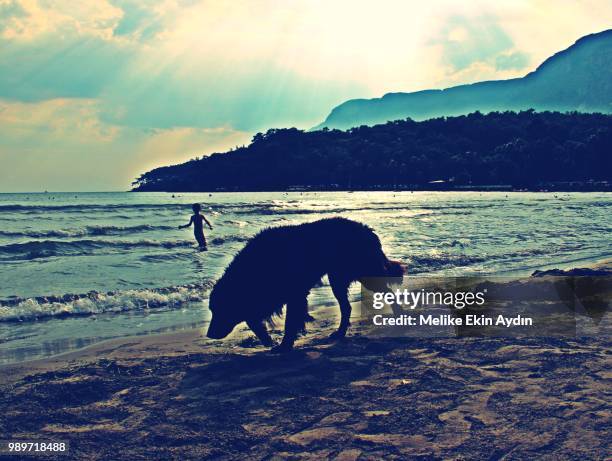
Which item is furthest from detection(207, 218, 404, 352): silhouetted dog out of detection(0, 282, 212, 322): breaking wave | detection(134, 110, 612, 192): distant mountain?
detection(134, 110, 612, 192): distant mountain

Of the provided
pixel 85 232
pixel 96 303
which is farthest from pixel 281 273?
pixel 85 232

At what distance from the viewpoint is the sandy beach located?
4.06 meters

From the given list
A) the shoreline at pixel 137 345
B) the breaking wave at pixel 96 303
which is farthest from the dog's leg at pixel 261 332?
the breaking wave at pixel 96 303

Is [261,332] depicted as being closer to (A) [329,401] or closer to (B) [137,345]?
(B) [137,345]

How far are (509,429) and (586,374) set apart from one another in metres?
1.76

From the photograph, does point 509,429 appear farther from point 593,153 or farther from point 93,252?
point 593,153

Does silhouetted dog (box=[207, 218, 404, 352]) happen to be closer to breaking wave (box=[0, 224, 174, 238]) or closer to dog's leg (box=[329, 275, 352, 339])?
dog's leg (box=[329, 275, 352, 339])

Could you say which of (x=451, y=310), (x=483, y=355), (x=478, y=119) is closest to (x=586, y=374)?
(x=483, y=355)

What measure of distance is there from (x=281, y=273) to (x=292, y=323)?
0.66 m

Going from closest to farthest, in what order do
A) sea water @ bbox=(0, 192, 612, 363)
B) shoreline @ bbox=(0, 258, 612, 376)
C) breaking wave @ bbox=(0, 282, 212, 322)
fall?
shoreline @ bbox=(0, 258, 612, 376) < sea water @ bbox=(0, 192, 612, 363) < breaking wave @ bbox=(0, 282, 212, 322)

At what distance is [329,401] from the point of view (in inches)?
197

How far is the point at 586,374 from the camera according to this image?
5457 mm

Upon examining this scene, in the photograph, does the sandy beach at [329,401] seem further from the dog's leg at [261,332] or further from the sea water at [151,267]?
the sea water at [151,267]

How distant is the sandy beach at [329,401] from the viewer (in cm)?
406
